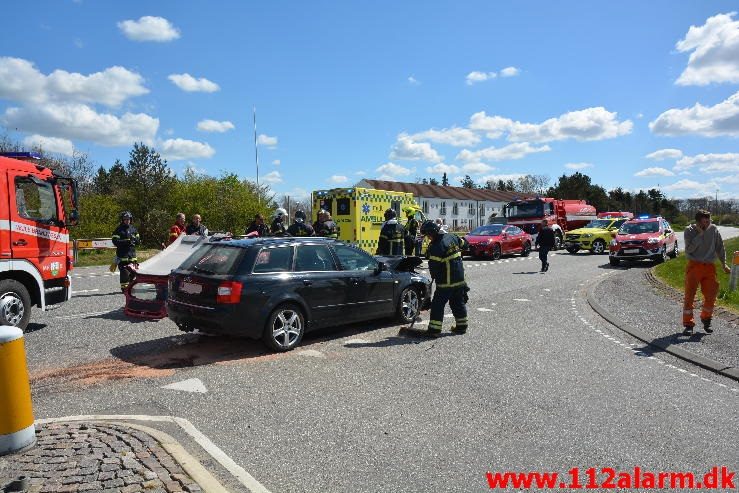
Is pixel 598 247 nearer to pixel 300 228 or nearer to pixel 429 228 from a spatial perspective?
pixel 300 228

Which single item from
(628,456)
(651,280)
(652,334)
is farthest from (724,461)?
(651,280)

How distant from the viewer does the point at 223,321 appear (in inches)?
258

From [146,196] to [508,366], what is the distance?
3266 cm

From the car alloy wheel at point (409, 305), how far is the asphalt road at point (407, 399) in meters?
0.35

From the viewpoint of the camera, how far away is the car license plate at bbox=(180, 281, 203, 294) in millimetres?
6812

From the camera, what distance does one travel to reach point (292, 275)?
23.6ft

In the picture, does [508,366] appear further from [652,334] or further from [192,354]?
[192,354]

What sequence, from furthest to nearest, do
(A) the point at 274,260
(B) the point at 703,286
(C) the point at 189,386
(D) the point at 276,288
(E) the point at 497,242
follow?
1. (E) the point at 497,242
2. (B) the point at 703,286
3. (A) the point at 274,260
4. (D) the point at 276,288
5. (C) the point at 189,386

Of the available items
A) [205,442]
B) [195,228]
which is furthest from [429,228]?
[195,228]

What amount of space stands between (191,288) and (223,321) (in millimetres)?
734

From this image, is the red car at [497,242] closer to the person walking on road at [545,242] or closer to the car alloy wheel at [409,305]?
the person walking on road at [545,242]

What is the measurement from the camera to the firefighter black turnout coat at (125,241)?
11211mm

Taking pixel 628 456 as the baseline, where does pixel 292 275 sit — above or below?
above

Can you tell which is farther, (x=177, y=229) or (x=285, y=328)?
(x=177, y=229)
